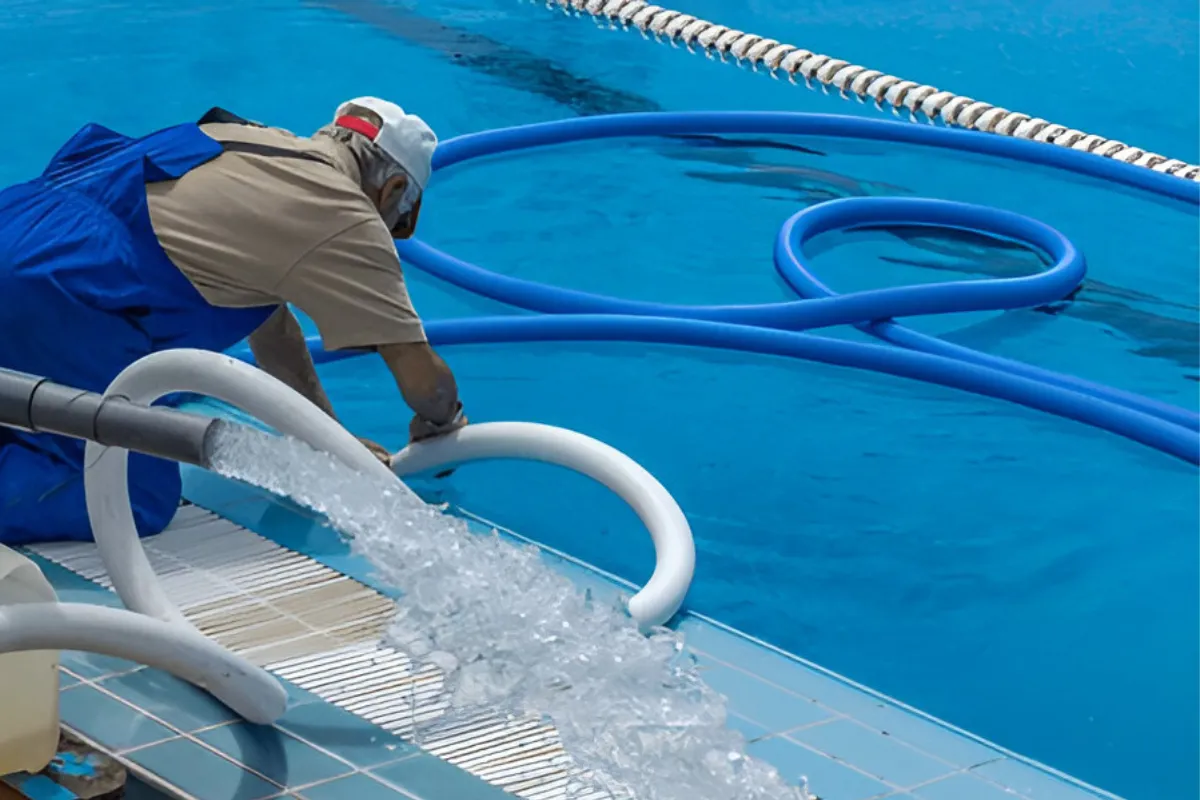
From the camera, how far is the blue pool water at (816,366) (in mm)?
4055

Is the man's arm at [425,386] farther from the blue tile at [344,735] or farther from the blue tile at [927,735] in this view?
the blue tile at [927,735]

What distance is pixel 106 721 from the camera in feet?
9.39

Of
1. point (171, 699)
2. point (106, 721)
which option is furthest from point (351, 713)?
point (106, 721)

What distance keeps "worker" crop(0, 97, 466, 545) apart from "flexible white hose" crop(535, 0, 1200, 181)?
4773 mm

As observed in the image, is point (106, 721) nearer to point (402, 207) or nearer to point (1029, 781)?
point (402, 207)

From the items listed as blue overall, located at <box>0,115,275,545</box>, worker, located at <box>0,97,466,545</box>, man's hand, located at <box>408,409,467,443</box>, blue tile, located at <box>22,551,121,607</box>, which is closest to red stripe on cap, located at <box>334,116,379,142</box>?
worker, located at <box>0,97,466,545</box>

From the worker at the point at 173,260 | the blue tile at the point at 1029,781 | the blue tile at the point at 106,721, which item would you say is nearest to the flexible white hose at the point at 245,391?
the blue tile at the point at 106,721

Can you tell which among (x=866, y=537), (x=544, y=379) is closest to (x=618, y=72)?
(x=544, y=379)

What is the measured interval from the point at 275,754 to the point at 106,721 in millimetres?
304

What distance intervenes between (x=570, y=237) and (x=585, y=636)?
13.9 feet

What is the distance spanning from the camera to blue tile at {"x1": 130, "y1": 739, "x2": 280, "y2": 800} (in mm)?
2674

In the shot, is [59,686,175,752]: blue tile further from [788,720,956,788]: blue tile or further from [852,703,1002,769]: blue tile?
[852,703,1002,769]: blue tile

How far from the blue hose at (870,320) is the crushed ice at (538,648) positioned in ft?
8.25

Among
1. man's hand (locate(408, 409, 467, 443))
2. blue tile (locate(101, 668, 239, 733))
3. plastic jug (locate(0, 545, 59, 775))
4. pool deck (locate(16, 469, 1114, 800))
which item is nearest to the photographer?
plastic jug (locate(0, 545, 59, 775))
